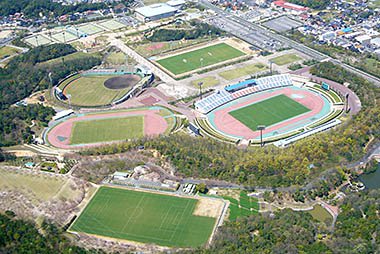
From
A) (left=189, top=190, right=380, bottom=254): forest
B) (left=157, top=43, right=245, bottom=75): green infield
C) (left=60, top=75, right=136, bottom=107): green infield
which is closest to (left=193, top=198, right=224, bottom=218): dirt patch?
(left=189, top=190, right=380, bottom=254): forest

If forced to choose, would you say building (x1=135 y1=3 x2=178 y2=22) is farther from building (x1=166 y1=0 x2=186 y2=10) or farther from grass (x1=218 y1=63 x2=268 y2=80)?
grass (x1=218 y1=63 x2=268 y2=80)

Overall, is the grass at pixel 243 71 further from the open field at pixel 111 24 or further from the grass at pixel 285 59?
the open field at pixel 111 24

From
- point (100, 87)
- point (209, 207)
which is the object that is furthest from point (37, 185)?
point (100, 87)

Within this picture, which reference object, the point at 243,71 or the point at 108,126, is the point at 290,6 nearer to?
the point at 243,71

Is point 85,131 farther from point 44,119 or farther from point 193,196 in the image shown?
point 193,196

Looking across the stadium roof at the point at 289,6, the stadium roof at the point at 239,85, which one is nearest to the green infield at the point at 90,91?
the stadium roof at the point at 239,85

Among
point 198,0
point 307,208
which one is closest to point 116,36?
point 198,0
